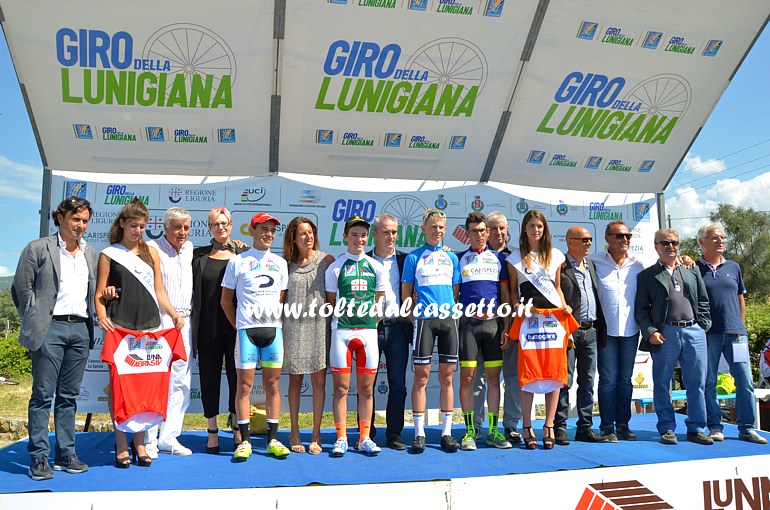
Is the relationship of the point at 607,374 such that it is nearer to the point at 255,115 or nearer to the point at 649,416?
the point at 649,416

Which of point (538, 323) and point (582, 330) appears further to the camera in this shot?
point (582, 330)

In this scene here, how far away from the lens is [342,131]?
17.6 ft

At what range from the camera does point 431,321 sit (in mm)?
4117

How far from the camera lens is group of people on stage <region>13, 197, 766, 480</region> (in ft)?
12.1

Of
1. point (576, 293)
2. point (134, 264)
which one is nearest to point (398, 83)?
point (576, 293)

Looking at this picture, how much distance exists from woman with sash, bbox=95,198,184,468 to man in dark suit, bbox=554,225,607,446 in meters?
2.96

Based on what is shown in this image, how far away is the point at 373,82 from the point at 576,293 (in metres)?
2.51

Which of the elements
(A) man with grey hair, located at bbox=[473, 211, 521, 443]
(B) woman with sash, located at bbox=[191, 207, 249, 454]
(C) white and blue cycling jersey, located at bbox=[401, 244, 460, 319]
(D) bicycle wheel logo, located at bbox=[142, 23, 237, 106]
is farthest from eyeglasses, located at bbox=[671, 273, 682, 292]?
(D) bicycle wheel logo, located at bbox=[142, 23, 237, 106]

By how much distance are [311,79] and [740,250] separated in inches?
1563

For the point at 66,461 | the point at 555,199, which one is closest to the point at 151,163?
the point at 66,461

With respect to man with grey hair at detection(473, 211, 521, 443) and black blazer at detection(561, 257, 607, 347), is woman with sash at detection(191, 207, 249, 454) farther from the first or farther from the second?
black blazer at detection(561, 257, 607, 347)

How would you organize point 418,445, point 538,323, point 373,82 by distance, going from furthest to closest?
point 373,82 < point 538,323 < point 418,445

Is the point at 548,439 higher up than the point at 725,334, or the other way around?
the point at 725,334

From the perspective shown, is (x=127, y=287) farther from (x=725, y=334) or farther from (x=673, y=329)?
(x=725, y=334)
